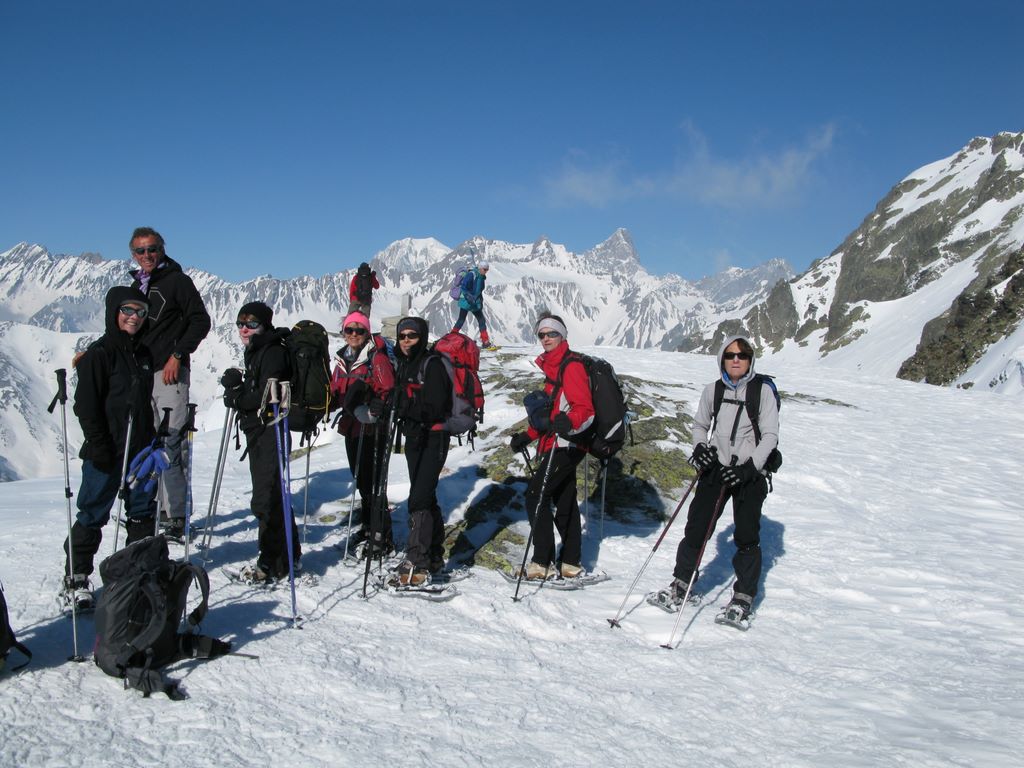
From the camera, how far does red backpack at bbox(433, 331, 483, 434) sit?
7.16 metres

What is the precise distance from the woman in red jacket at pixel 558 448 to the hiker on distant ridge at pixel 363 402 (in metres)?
1.67

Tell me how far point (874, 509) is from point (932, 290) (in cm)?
11745

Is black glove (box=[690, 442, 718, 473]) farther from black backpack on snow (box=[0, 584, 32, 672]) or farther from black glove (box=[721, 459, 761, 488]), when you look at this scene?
black backpack on snow (box=[0, 584, 32, 672])

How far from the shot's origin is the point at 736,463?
7008mm

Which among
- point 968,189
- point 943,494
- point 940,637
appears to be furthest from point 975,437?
point 968,189

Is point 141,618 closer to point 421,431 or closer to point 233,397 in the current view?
point 233,397

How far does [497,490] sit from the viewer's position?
10.4 metres

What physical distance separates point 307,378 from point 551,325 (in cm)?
270

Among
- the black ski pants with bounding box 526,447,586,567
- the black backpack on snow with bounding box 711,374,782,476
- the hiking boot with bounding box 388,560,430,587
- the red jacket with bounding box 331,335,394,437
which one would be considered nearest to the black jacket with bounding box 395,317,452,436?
the red jacket with bounding box 331,335,394,437

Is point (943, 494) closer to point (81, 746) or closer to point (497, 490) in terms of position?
point (497, 490)

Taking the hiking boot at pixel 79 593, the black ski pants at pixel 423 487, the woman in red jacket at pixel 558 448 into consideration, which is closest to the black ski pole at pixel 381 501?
the black ski pants at pixel 423 487

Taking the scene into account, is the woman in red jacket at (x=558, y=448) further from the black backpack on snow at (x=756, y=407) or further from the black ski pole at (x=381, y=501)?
the black backpack on snow at (x=756, y=407)

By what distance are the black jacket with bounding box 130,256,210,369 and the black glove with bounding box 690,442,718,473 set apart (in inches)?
207

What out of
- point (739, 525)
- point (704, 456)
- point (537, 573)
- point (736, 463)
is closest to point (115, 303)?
point (537, 573)
